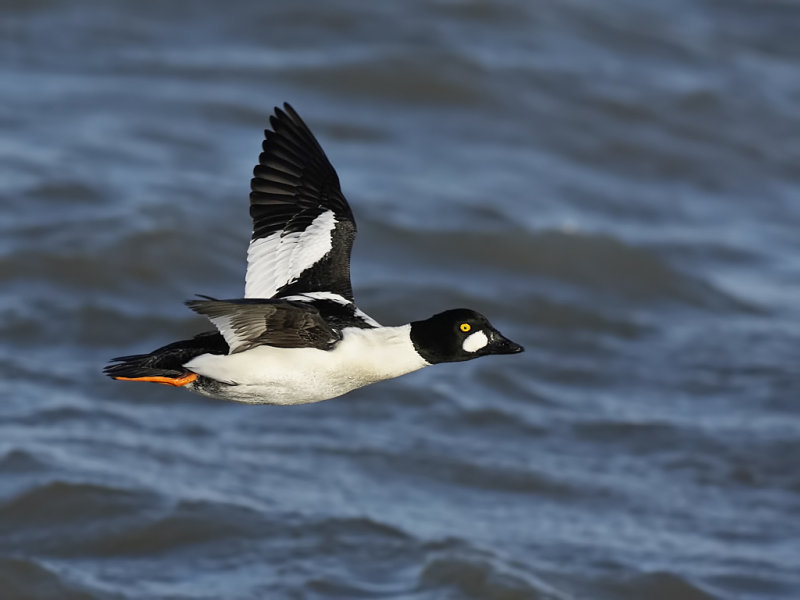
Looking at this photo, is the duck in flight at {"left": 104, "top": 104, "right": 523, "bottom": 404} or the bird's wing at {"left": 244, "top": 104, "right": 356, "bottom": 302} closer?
the duck in flight at {"left": 104, "top": 104, "right": 523, "bottom": 404}

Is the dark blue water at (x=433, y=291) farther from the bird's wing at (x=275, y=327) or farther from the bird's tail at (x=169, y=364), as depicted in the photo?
the bird's wing at (x=275, y=327)

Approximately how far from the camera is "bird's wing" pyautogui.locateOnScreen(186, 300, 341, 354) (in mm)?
4859

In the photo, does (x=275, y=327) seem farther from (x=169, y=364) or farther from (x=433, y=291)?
(x=433, y=291)

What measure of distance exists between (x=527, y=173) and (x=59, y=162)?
15.1 feet

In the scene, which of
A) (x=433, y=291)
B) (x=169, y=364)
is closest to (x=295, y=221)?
(x=169, y=364)

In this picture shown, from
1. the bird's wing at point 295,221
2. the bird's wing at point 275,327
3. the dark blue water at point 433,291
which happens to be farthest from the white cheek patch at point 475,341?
the dark blue water at point 433,291

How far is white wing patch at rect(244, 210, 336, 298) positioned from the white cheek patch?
972 mm

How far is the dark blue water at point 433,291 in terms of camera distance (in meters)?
8.16

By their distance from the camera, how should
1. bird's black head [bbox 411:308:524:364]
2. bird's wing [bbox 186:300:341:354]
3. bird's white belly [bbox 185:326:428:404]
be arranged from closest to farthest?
bird's wing [bbox 186:300:341:354] < bird's white belly [bbox 185:326:428:404] < bird's black head [bbox 411:308:524:364]

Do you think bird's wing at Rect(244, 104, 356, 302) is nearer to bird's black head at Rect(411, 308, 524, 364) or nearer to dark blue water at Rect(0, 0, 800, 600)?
bird's black head at Rect(411, 308, 524, 364)

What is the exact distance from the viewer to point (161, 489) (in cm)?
843

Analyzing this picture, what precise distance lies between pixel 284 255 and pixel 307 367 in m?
1.05

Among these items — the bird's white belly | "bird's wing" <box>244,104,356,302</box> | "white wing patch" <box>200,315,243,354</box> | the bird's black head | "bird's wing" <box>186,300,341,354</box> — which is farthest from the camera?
"bird's wing" <box>244,104,356,302</box>

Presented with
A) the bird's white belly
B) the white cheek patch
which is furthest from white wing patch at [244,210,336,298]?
the white cheek patch
